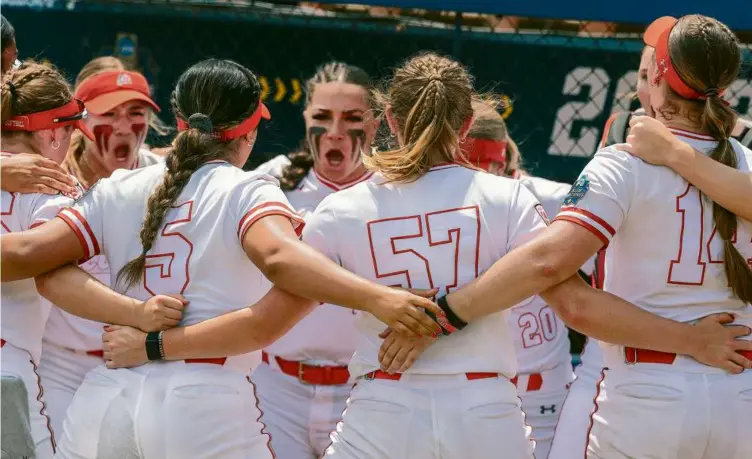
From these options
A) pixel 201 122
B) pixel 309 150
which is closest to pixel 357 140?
pixel 309 150

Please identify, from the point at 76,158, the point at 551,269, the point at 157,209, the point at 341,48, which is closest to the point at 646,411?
the point at 551,269

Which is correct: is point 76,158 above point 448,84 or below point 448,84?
below

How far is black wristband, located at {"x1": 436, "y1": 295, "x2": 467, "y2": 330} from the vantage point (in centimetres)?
254

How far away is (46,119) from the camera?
10.6ft

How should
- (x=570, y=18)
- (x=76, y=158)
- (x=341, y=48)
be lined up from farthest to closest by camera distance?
(x=341, y=48)
(x=570, y=18)
(x=76, y=158)

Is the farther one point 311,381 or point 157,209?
point 311,381

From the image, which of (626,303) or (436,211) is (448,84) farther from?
(626,303)

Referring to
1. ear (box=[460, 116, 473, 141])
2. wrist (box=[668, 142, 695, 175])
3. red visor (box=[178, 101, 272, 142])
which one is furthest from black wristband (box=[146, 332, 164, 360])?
wrist (box=[668, 142, 695, 175])

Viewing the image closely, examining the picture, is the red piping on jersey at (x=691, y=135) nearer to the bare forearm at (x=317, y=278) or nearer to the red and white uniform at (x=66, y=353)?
the bare forearm at (x=317, y=278)

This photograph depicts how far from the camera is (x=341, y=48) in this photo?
5203mm

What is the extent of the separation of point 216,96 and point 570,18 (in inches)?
93.6

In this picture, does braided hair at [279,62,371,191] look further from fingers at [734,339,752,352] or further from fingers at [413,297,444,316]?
fingers at [734,339,752,352]

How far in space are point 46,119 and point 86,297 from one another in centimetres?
72

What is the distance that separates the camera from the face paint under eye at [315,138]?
4031 mm
